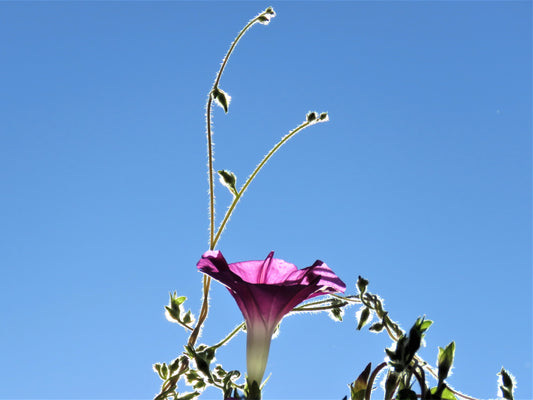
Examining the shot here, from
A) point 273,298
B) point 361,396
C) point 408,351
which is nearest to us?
point 408,351

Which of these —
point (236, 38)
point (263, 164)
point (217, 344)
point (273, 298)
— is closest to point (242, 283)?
point (273, 298)

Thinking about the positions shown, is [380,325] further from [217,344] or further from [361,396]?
[217,344]

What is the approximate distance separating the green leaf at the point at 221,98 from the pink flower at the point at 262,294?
0.87 feet

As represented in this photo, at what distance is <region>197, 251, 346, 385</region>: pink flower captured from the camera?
0.81 m

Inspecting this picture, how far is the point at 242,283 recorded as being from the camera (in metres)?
0.81

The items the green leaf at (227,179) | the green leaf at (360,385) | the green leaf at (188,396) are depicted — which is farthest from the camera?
the green leaf at (227,179)

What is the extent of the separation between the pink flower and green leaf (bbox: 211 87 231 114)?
26 centimetres

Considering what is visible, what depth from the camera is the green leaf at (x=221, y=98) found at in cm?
97

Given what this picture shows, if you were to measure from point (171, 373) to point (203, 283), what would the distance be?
0.15 m

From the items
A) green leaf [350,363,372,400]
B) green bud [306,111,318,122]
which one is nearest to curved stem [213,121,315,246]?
green bud [306,111,318,122]

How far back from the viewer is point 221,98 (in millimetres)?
972

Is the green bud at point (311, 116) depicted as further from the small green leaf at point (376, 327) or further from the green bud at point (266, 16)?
the small green leaf at point (376, 327)

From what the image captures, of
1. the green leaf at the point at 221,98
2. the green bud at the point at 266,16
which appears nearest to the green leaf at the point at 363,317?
the green leaf at the point at 221,98

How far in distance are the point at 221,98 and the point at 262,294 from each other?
1.11ft
